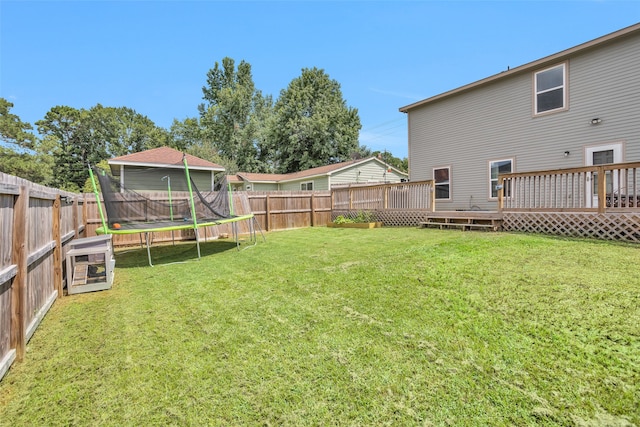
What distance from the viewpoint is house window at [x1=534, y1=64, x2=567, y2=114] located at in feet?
28.7

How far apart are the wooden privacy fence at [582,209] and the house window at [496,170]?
180 centimetres

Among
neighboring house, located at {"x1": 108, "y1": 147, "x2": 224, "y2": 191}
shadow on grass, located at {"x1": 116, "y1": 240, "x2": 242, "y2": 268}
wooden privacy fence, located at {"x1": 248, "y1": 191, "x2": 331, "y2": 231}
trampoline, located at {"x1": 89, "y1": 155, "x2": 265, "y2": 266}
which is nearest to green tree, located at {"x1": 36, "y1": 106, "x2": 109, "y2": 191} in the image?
neighboring house, located at {"x1": 108, "y1": 147, "x2": 224, "y2": 191}

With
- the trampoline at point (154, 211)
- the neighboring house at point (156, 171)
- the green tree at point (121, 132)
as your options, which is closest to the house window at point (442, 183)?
the trampoline at point (154, 211)

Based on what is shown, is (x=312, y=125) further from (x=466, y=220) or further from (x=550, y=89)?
(x=466, y=220)

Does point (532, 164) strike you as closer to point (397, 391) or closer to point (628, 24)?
point (628, 24)

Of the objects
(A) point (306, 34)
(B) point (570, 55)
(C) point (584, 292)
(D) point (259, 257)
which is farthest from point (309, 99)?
(C) point (584, 292)

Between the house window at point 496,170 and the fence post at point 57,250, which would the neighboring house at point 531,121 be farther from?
the fence post at point 57,250

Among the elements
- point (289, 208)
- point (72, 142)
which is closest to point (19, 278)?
point (289, 208)

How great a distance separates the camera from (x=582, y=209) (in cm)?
625

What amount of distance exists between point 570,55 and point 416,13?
558cm

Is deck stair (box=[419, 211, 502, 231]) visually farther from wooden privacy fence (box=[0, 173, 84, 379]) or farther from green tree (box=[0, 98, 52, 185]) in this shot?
green tree (box=[0, 98, 52, 185])

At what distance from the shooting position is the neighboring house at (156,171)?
12945 mm

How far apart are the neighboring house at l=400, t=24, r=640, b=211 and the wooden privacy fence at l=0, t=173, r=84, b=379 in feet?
37.0

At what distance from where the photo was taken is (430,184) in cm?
977
